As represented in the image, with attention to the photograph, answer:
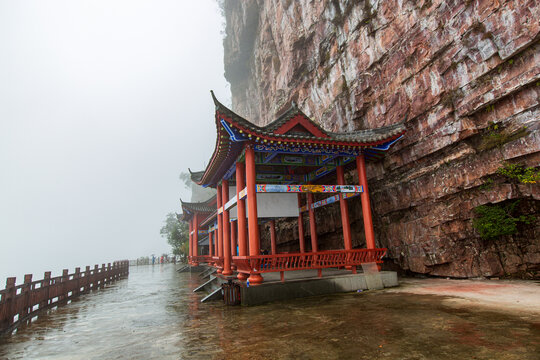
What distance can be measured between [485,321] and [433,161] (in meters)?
8.08

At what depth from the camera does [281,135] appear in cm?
989

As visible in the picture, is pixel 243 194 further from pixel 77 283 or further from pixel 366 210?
pixel 77 283

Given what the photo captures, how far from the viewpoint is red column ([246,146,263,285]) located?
9.11m

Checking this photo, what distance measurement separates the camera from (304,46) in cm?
2173

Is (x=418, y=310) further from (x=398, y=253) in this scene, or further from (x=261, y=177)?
(x=261, y=177)

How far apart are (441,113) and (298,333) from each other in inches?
419

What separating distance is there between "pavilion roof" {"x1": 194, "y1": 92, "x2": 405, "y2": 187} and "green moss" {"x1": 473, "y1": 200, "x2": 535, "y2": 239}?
4.04 m

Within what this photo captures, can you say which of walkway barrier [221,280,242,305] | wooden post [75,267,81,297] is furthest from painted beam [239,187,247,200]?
wooden post [75,267,81,297]

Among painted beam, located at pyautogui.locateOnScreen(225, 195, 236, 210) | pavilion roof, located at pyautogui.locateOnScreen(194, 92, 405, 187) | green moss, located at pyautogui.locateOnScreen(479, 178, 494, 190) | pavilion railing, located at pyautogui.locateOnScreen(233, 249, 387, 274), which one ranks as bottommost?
pavilion railing, located at pyautogui.locateOnScreen(233, 249, 387, 274)

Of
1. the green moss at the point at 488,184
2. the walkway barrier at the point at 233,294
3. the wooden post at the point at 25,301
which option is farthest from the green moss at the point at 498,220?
the wooden post at the point at 25,301

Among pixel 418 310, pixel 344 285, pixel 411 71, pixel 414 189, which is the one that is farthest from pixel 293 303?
pixel 411 71

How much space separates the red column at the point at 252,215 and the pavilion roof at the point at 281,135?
2.26ft

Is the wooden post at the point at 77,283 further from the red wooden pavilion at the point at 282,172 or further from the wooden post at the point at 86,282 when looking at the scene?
the red wooden pavilion at the point at 282,172

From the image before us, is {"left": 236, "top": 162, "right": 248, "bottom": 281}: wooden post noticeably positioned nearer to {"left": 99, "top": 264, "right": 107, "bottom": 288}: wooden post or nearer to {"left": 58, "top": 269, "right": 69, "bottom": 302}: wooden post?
{"left": 58, "top": 269, "right": 69, "bottom": 302}: wooden post
